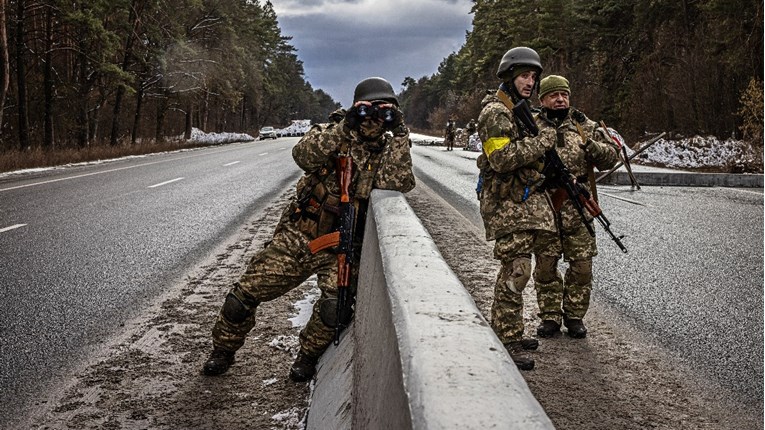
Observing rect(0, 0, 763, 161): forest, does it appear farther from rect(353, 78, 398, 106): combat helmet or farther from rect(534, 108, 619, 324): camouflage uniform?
rect(353, 78, 398, 106): combat helmet

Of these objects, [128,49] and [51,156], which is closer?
[51,156]

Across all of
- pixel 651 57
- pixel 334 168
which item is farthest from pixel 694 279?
pixel 651 57

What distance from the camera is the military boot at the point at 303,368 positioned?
12.0 ft

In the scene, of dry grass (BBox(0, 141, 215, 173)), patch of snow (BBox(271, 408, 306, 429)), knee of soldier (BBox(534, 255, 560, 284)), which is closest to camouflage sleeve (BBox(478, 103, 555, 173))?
knee of soldier (BBox(534, 255, 560, 284))

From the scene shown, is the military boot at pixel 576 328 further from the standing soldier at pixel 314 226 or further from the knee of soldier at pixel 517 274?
the standing soldier at pixel 314 226

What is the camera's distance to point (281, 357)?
4082 millimetres

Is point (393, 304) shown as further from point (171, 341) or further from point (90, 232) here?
point (90, 232)

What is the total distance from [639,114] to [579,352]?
27.5 meters

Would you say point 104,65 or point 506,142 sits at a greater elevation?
point 104,65

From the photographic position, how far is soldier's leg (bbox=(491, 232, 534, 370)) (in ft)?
14.1

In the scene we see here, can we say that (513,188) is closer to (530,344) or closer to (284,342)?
(530,344)

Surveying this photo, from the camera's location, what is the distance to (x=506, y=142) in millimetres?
4172

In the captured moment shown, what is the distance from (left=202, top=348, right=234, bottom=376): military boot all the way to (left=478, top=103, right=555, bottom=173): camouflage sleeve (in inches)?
72.4

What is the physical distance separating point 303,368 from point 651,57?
33733mm
